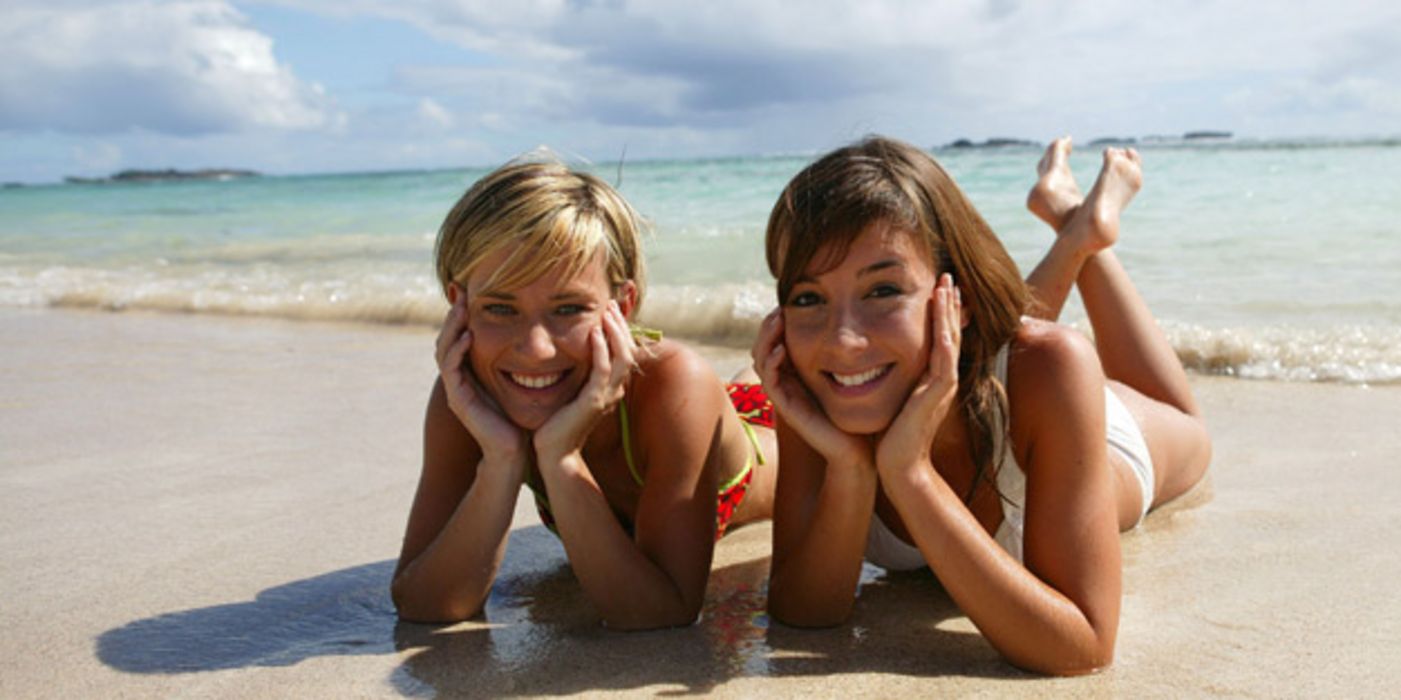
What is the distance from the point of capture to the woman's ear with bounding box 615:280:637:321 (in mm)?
3291

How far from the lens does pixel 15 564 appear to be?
3.65m

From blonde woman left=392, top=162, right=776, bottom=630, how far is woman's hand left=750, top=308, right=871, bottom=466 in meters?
0.38

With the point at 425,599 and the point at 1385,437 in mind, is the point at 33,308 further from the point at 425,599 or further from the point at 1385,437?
the point at 1385,437

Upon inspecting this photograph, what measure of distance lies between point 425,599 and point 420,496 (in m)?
0.31

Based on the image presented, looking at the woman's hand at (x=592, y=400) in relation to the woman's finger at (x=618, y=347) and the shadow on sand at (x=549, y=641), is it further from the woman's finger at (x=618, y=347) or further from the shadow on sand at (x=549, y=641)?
the shadow on sand at (x=549, y=641)

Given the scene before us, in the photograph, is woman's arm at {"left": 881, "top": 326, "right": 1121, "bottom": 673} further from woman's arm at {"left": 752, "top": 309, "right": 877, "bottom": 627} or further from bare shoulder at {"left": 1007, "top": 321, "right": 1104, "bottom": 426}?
woman's arm at {"left": 752, "top": 309, "right": 877, "bottom": 627}

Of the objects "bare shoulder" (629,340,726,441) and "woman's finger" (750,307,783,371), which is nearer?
"woman's finger" (750,307,783,371)

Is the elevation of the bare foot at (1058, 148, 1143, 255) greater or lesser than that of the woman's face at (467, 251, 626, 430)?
greater

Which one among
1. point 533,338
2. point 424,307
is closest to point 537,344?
point 533,338

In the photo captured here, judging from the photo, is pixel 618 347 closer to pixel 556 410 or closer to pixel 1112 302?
pixel 556 410

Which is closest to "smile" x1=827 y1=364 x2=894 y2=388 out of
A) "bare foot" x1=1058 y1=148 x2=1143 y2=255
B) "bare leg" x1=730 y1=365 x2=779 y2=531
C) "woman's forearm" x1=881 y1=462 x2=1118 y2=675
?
"woman's forearm" x1=881 y1=462 x2=1118 y2=675

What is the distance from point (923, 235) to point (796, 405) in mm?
501

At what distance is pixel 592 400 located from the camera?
9.70ft

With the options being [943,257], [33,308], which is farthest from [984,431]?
[33,308]
